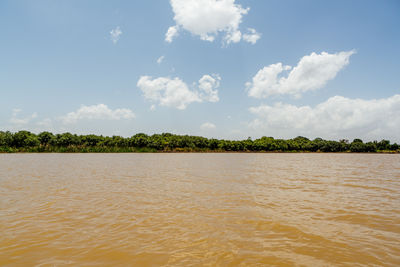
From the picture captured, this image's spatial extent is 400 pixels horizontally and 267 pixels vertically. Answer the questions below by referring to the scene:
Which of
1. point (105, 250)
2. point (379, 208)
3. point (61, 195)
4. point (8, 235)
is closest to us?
point (105, 250)

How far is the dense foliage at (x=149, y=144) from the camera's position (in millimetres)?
76938

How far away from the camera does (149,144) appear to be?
314ft

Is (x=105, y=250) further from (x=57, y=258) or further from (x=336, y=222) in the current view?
(x=336, y=222)

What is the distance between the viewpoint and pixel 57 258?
4281mm

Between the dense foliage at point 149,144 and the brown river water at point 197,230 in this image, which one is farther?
the dense foliage at point 149,144

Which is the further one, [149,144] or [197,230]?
[149,144]

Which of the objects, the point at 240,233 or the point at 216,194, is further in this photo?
the point at 216,194

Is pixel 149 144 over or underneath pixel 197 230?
over

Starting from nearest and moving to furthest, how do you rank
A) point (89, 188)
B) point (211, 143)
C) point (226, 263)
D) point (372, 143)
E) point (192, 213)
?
point (226, 263)
point (192, 213)
point (89, 188)
point (211, 143)
point (372, 143)

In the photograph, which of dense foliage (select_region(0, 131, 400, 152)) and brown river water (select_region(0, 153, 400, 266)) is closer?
brown river water (select_region(0, 153, 400, 266))

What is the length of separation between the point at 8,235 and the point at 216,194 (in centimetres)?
726

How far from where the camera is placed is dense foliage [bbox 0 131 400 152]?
252ft

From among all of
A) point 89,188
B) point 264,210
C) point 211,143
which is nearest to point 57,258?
point 264,210

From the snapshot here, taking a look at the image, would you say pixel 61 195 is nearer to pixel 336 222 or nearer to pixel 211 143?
pixel 336 222
